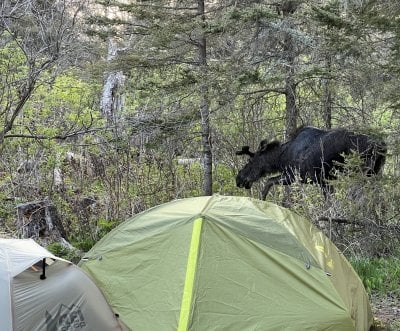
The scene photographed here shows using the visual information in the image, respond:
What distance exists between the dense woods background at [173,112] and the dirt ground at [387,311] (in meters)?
1.40

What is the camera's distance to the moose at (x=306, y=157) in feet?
30.8

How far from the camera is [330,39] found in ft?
22.0

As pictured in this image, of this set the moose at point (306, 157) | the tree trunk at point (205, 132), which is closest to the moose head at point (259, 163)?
the moose at point (306, 157)

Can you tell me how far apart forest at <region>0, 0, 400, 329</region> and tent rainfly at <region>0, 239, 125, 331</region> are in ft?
10.3

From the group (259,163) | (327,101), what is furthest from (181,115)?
(327,101)

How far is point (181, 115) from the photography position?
33.7 ft

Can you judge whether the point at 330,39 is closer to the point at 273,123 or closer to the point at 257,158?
the point at 257,158

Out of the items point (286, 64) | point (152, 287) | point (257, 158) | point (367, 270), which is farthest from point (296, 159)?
point (152, 287)

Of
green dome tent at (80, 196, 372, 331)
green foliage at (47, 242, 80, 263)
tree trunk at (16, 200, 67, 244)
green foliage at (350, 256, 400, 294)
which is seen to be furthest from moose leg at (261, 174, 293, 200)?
green dome tent at (80, 196, 372, 331)

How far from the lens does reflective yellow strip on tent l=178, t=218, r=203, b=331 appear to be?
432 centimetres

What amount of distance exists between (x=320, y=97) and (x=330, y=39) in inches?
187

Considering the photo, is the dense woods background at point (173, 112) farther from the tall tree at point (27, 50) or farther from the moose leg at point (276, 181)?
the moose leg at point (276, 181)

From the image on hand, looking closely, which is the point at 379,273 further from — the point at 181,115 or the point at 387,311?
the point at 181,115

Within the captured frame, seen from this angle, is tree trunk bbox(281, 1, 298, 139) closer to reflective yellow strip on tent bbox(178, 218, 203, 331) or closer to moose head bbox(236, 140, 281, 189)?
moose head bbox(236, 140, 281, 189)
